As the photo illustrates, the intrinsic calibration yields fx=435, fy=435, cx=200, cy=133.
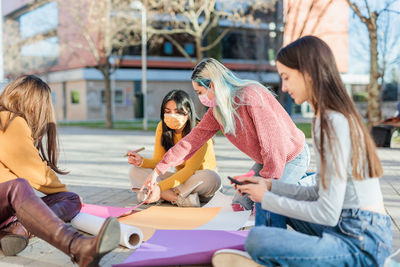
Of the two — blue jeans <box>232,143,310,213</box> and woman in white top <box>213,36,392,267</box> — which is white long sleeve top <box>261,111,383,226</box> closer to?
woman in white top <box>213,36,392,267</box>

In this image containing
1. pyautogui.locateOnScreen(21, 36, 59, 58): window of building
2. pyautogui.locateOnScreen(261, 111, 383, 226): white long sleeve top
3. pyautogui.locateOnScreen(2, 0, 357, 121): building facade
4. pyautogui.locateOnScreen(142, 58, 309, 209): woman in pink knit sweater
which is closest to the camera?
pyautogui.locateOnScreen(261, 111, 383, 226): white long sleeve top

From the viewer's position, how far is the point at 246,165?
7359 millimetres

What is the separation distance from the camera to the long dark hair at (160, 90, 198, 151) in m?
4.14

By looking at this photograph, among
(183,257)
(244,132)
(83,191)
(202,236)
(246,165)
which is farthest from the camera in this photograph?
(246,165)

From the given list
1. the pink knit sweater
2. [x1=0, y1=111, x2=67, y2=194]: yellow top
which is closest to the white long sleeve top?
the pink knit sweater

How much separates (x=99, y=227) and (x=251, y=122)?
1348 millimetres

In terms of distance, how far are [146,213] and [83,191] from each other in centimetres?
174

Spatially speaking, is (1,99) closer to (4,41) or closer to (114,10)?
(114,10)

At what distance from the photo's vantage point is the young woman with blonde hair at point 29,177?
242cm

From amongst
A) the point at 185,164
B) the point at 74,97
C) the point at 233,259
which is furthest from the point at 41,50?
the point at 233,259

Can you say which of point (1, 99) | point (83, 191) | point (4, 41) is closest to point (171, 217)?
point (1, 99)

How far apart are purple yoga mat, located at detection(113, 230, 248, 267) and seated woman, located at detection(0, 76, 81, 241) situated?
0.82 m

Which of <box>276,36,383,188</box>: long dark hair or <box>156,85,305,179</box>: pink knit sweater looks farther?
<box>156,85,305,179</box>: pink knit sweater

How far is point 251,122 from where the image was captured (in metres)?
3.23
